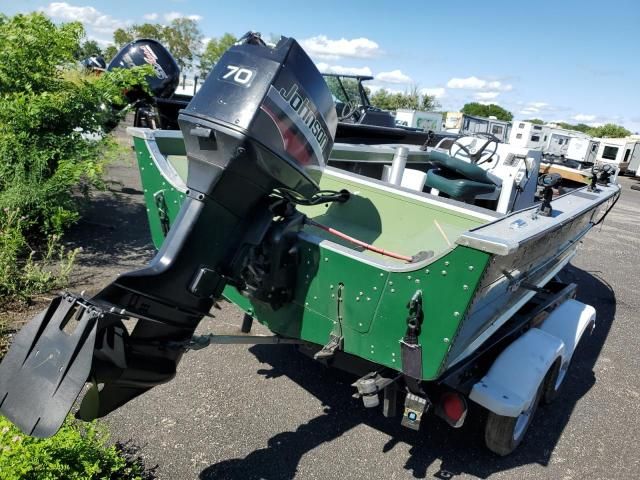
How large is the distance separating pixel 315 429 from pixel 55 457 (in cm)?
Answer: 137

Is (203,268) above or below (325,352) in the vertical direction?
above

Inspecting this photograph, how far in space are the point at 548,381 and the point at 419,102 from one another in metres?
41.8

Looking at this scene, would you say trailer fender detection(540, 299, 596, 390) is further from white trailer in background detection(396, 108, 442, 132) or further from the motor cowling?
white trailer in background detection(396, 108, 442, 132)

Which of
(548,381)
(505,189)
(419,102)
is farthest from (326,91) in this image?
(419,102)

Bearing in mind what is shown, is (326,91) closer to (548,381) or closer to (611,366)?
(548,381)

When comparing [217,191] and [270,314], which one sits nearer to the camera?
[217,191]

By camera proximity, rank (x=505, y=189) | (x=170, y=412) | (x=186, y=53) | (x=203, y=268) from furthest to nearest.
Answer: (x=186, y=53), (x=505, y=189), (x=170, y=412), (x=203, y=268)

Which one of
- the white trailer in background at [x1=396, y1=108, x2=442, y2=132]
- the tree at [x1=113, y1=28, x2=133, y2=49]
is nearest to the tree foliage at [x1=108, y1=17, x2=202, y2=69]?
the tree at [x1=113, y1=28, x2=133, y2=49]

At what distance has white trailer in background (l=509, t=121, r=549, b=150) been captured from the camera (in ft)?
66.0

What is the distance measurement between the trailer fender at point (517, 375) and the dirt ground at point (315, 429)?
442 mm

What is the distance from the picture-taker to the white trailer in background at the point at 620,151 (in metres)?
25.6

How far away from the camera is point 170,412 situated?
2.72 metres

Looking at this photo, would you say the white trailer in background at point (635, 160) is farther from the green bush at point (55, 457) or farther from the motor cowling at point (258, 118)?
the green bush at point (55, 457)

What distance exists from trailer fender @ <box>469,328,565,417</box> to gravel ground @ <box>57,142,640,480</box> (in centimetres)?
44
